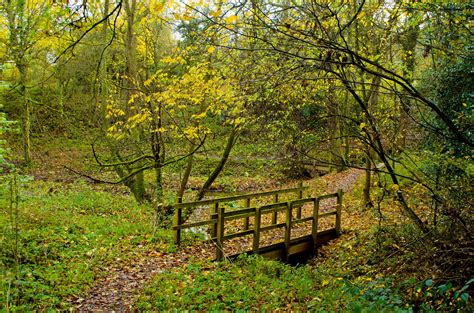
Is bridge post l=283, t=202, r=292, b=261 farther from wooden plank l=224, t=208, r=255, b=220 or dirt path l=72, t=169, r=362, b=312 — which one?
dirt path l=72, t=169, r=362, b=312

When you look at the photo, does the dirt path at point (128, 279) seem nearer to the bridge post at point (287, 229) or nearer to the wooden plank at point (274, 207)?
the wooden plank at point (274, 207)

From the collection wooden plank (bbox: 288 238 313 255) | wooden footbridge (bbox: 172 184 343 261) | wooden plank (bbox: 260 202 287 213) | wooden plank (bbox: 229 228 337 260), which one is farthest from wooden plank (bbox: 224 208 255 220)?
wooden plank (bbox: 288 238 313 255)

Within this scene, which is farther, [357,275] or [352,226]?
[352,226]

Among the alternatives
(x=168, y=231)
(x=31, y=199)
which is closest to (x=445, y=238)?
(x=168, y=231)

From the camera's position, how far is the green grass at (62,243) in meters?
5.05

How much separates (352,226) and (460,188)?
6556mm

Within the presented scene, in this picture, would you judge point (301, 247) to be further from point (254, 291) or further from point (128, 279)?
point (128, 279)

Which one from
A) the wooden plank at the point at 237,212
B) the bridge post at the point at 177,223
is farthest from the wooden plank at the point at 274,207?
the bridge post at the point at 177,223

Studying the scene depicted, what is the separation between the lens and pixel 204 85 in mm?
7664

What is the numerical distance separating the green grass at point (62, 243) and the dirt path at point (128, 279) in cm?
22

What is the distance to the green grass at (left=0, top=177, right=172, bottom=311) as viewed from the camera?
5051mm

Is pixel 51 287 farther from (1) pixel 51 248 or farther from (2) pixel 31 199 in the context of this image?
(2) pixel 31 199

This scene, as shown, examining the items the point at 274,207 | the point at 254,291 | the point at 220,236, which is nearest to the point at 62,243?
the point at 220,236

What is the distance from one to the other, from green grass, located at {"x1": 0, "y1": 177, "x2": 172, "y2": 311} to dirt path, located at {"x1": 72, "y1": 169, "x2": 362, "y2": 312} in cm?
22
